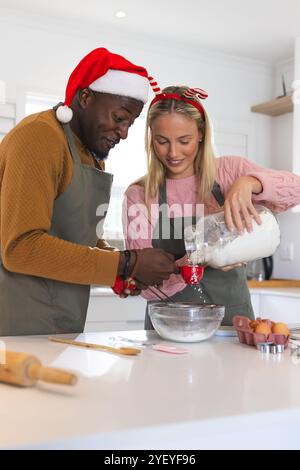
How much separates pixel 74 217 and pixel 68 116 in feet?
0.83

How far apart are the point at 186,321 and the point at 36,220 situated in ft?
1.30

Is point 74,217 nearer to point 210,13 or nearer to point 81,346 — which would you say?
point 81,346

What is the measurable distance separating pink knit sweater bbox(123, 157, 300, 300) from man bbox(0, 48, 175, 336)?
16 centimetres

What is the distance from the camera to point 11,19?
334cm

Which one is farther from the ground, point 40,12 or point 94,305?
point 40,12

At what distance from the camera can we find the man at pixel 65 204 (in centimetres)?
122

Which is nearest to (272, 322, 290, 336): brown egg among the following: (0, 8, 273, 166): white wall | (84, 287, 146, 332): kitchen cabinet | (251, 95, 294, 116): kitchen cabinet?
(84, 287, 146, 332): kitchen cabinet

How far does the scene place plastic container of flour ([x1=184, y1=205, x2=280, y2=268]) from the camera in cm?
134

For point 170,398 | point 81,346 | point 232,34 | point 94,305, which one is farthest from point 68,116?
point 232,34

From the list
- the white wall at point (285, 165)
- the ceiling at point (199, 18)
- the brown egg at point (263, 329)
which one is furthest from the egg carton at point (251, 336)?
the white wall at point (285, 165)

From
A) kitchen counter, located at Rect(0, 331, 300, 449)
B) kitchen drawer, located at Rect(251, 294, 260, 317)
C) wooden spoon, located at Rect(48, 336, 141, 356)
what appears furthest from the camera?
kitchen drawer, located at Rect(251, 294, 260, 317)

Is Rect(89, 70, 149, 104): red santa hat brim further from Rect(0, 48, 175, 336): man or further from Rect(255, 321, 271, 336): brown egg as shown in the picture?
Rect(255, 321, 271, 336): brown egg

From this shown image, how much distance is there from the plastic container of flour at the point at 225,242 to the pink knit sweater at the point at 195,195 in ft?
0.52

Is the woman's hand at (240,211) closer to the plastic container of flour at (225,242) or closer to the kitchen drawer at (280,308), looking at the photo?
the plastic container of flour at (225,242)
